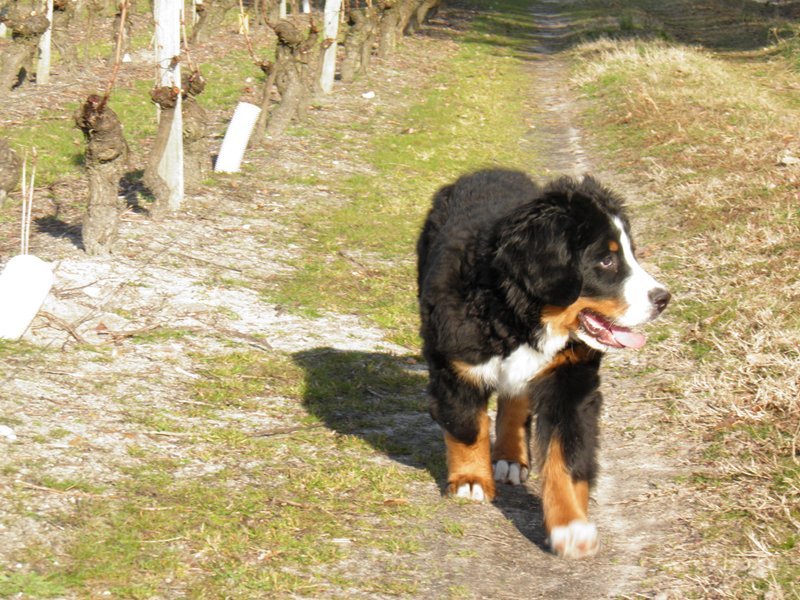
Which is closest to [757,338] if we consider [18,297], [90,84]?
[18,297]

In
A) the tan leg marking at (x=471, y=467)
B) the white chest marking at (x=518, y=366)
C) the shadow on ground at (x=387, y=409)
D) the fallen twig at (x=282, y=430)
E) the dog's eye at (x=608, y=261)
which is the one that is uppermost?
the dog's eye at (x=608, y=261)

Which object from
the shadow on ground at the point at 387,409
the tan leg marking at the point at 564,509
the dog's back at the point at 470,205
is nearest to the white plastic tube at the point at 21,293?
the shadow on ground at the point at 387,409

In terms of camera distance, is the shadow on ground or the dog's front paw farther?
the shadow on ground

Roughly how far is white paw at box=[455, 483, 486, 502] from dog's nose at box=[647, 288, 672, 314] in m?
1.15

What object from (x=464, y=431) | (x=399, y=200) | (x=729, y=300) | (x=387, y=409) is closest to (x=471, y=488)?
(x=464, y=431)

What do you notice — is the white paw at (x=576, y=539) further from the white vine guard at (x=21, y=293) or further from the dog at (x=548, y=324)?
the white vine guard at (x=21, y=293)

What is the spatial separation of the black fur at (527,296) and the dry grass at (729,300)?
2.45 feet

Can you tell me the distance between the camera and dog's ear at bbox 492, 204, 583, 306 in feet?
15.0

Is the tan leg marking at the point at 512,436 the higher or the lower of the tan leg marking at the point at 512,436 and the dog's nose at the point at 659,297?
the lower

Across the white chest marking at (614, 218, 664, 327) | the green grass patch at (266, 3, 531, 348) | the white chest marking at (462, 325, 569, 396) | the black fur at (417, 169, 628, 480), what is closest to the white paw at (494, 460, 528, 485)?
the black fur at (417, 169, 628, 480)

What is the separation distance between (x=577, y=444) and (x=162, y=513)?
174 cm

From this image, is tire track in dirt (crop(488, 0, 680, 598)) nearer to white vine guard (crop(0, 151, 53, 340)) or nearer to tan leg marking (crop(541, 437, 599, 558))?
tan leg marking (crop(541, 437, 599, 558))

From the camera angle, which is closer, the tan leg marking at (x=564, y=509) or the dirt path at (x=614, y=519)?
the dirt path at (x=614, y=519)

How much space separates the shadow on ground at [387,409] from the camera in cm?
530
